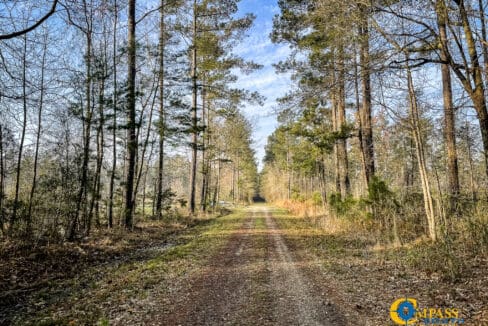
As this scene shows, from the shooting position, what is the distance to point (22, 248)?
6.67 metres

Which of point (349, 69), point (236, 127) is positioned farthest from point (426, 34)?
point (236, 127)

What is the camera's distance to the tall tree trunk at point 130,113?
36.3ft

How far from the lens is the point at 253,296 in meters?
4.66

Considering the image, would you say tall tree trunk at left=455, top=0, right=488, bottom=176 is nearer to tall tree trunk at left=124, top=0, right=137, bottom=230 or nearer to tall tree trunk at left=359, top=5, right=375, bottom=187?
tall tree trunk at left=359, top=5, right=375, bottom=187

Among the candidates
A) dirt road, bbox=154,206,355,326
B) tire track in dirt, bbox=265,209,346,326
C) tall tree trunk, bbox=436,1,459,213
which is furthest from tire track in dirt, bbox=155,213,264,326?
tall tree trunk, bbox=436,1,459,213

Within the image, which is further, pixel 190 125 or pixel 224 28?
pixel 224 28

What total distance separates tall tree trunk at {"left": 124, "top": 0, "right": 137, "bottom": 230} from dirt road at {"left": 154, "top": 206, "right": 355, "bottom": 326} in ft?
18.5

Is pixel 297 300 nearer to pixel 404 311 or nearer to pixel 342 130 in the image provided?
pixel 404 311

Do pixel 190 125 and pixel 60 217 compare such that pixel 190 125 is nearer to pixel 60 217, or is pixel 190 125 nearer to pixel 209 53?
pixel 209 53

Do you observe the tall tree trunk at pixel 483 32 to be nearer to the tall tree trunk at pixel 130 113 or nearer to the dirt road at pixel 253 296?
the dirt road at pixel 253 296

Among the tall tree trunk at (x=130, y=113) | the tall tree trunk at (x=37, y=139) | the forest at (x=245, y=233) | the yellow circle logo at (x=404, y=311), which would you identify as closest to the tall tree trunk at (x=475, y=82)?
the forest at (x=245, y=233)

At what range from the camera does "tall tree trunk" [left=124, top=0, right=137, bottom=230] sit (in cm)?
1108

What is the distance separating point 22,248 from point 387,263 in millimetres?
8206

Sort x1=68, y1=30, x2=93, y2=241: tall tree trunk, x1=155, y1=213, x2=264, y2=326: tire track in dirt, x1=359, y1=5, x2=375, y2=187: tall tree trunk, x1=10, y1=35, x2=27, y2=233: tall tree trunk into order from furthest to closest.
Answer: x1=68, y1=30, x2=93, y2=241: tall tree trunk, x1=359, y1=5, x2=375, y2=187: tall tree trunk, x1=10, y1=35, x2=27, y2=233: tall tree trunk, x1=155, y1=213, x2=264, y2=326: tire track in dirt
